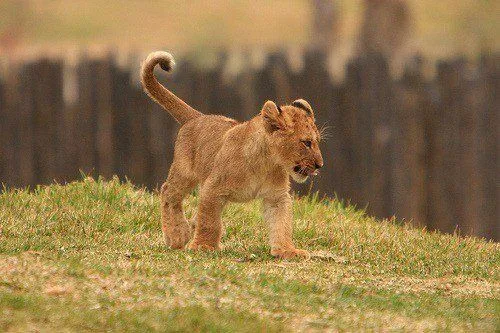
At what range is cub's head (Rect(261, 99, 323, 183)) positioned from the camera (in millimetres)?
8258

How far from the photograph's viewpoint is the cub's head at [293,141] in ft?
27.1

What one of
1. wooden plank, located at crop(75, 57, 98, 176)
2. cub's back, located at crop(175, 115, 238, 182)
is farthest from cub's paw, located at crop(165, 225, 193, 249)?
wooden plank, located at crop(75, 57, 98, 176)

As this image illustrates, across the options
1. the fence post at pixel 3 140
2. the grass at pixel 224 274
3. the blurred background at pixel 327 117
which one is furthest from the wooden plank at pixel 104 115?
the grass at pixel 224 274

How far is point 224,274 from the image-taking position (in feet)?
24.4

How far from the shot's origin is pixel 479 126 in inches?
550

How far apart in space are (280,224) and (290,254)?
24 centimetres

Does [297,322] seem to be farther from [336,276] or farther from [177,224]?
[177,224]

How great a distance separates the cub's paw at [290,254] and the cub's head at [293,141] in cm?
50

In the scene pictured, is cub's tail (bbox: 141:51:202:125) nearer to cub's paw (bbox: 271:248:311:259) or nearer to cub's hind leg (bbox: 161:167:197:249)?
cub's hind leg (bbox: 161:167:197:249)

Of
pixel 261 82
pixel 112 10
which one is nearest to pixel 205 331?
pixel 261 82

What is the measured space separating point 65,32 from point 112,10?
134 inches

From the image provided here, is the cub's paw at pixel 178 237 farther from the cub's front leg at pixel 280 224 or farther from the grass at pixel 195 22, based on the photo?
the grass at pixel 195 22

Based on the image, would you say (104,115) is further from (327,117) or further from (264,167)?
(264,167)

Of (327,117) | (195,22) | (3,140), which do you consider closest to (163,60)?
(327,117)
